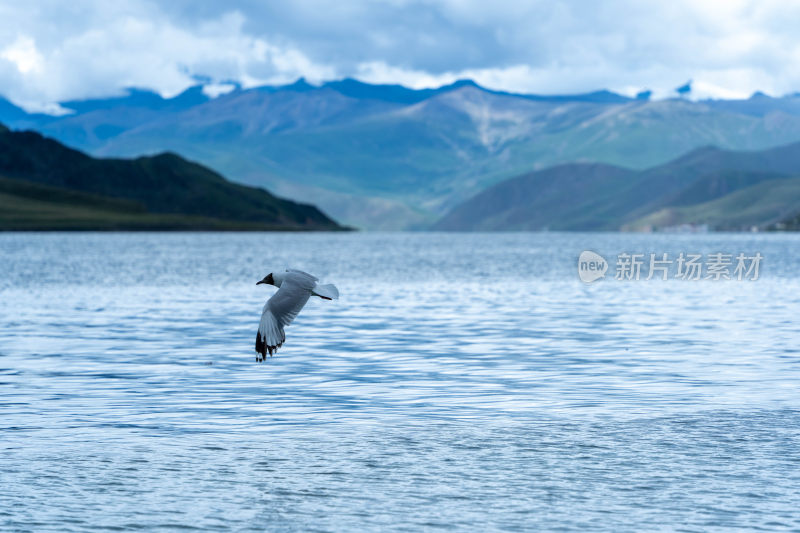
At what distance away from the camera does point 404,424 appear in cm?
2717

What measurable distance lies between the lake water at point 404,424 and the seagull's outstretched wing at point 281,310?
7.69 feet

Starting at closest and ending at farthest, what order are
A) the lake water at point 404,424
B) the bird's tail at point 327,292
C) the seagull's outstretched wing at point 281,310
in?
the lake water at point 404,424 → the seagull's outstretched wing at point 281,310 → the bird's tail at point 327,292

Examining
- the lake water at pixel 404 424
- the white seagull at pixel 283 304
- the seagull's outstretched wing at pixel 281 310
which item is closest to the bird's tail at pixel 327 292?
the white seagull at pixel 283 304

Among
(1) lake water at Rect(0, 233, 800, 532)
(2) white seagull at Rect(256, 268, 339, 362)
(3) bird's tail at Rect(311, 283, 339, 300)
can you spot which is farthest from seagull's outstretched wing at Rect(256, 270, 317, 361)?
(1) lake water at Rect(0, 233, 800, 532)

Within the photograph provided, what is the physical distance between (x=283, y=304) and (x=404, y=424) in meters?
4.47

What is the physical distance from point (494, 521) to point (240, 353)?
2579 centimetres

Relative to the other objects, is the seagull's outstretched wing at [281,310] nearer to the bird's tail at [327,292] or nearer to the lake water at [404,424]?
the bird's tail at [327,292]

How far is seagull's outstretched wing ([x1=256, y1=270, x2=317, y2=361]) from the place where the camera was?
2317 cm

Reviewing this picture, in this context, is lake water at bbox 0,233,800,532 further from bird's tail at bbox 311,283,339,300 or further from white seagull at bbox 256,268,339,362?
bird's tail at bbox 311,283,339,300

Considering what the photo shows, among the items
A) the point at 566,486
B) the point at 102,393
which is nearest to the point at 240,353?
the point at 102,393

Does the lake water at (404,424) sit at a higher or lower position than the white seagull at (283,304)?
lower

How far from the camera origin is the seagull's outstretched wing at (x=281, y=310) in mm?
23172

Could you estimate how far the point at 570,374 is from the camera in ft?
119

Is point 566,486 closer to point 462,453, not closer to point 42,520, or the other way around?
point 462,453
